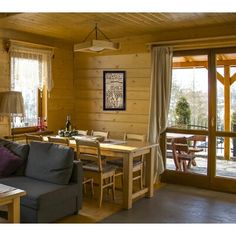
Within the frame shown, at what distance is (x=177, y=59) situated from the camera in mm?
4949

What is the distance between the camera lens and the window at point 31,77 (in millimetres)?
4895

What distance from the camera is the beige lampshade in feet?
14.5

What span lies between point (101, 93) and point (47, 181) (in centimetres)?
239

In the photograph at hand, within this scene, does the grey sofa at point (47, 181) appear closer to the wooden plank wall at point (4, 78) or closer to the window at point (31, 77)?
the wooden plank wall at point (4, 78)

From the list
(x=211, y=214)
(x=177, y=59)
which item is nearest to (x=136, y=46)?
(x=177, y=59)

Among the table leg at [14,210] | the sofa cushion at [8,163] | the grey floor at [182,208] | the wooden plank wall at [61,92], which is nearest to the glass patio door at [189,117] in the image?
the grey floor at [182,208]

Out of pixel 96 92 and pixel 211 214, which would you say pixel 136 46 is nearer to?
pixel 96 92

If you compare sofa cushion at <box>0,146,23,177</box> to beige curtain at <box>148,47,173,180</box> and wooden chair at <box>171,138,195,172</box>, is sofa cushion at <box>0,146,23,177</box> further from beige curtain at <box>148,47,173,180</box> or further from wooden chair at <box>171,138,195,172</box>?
wooden chair at <box>171,138,195,172</box>

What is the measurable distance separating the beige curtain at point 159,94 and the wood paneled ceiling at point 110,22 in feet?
1.31

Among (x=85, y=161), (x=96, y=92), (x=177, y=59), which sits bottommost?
(x=85, y=161)

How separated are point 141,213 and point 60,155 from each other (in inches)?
45.7

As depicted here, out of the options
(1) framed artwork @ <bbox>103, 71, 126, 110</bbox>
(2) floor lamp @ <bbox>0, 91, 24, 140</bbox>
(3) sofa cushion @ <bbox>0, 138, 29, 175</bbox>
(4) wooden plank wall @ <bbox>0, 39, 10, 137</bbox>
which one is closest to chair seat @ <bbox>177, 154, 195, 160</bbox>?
(1) framed artwork @ <bbox>103, 71, 126, 110</bbox>

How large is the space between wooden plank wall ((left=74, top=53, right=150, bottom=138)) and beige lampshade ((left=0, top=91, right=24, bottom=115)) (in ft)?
5.19

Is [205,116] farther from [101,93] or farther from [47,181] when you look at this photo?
[47,181]
